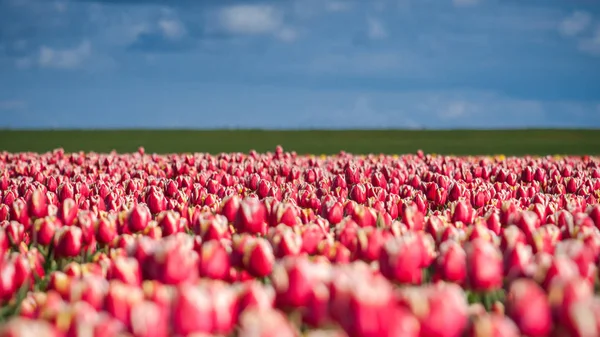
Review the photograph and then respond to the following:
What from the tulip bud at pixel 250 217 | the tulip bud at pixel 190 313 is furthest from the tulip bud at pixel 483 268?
the tulip bud at pixel 250 217

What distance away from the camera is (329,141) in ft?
221

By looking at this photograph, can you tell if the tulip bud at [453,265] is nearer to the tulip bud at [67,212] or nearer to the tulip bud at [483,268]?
the tulip bud at [483,268]

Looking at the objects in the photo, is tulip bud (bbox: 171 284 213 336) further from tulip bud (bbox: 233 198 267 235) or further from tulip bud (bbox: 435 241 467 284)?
tulip bud (bbox: 233 198 267 235)

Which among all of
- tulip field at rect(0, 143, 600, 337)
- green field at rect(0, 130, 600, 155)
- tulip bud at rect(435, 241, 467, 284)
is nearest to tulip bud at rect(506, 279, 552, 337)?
tulip field at rect(0, 143, 600, 337)

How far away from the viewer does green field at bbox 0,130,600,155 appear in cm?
5700

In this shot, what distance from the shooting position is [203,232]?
468 centimetres

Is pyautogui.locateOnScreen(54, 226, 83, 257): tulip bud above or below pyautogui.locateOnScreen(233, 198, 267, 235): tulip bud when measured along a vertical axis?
below

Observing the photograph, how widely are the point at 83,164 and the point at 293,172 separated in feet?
16.6

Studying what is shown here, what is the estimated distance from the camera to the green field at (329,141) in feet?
187

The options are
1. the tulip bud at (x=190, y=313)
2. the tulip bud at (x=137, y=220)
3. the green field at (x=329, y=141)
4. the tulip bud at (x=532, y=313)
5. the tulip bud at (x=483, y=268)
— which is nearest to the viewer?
the tulip bud at (x=190, y=313)

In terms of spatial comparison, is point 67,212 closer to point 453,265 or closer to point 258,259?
point 258,259

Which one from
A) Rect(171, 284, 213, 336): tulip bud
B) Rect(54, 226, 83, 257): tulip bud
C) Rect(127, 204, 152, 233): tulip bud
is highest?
Rect(127, 204, 152, 233): tulip bud

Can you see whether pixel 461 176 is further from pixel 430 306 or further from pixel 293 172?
pixel 430 306

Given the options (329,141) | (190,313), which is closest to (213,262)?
(190,313)
